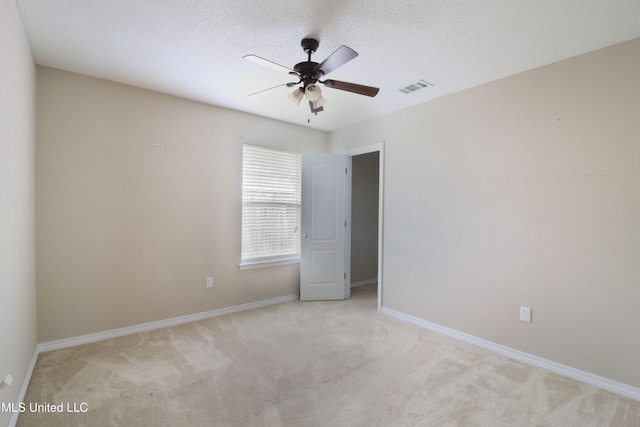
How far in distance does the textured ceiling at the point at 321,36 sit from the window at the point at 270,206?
1.26 metres

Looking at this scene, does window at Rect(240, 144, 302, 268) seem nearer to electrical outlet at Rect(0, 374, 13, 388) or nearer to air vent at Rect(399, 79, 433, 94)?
air vent at Rect(399, 79, 433, 94)

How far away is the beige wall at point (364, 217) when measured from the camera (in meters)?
5.25

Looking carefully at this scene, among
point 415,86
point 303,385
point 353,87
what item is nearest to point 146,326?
point 303,385

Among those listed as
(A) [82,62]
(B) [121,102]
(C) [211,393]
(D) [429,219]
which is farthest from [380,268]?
(A) [82,62]

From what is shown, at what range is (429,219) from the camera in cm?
343

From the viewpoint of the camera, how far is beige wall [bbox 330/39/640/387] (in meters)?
2.22

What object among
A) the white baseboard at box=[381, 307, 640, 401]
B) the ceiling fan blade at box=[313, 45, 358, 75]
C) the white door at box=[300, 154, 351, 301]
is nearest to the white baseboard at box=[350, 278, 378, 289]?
the white door at box=[300, 154, 351, 301]

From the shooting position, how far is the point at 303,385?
7.38 ft

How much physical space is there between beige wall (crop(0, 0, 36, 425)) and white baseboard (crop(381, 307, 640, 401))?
11.2 ft

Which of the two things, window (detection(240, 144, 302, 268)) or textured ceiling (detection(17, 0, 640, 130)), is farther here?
window (detection(240, 144, 302, 268))

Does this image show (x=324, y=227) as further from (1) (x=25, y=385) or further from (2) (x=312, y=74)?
(1) (x=25, y=385)

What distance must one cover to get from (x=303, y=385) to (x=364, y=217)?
3.49m

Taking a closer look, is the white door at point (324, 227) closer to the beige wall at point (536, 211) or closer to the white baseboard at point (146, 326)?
the white baseboard at point (146, 326)

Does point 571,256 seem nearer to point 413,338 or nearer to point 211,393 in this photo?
point 413,338
